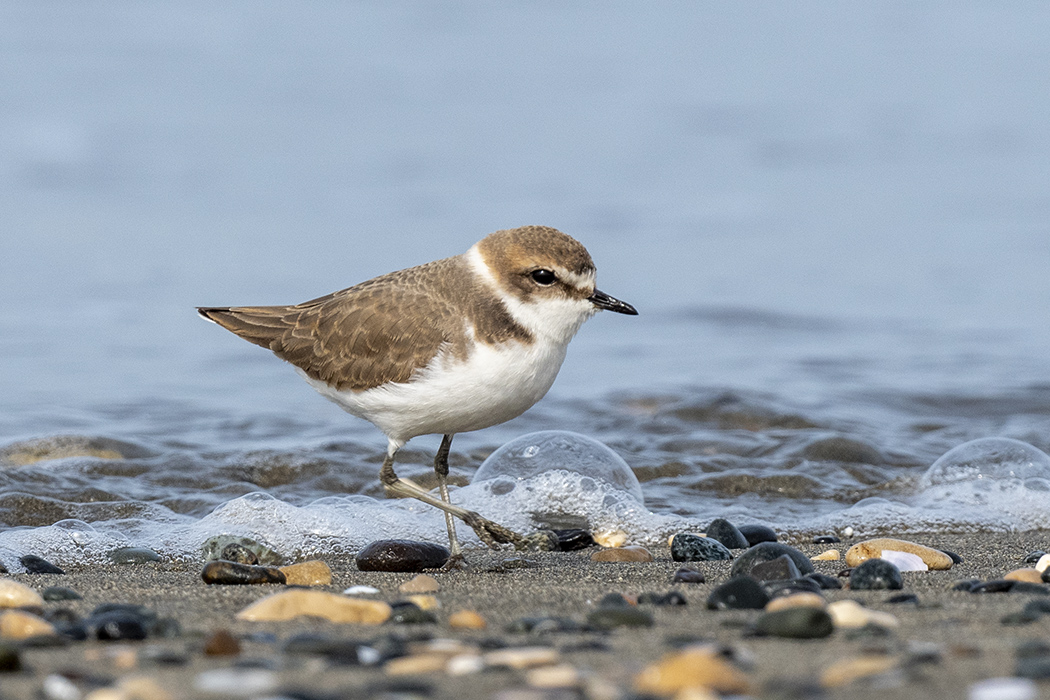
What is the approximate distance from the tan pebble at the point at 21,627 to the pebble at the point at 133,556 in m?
2.24

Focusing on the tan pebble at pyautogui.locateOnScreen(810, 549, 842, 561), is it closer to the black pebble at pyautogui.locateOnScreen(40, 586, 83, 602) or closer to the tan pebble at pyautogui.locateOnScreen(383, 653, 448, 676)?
the tan pebble at pyautogui.locateOnScreen(383, 653, 448, 676)

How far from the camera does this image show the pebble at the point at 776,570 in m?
4.95

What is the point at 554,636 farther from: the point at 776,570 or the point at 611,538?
the point at 611,538

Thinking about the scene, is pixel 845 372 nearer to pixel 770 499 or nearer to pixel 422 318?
pixel 770 499

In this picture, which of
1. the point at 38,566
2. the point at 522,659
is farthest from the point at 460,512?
the point at 522,659

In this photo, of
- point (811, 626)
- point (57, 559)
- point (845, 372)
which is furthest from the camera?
point (845, 372)

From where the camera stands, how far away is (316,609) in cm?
407

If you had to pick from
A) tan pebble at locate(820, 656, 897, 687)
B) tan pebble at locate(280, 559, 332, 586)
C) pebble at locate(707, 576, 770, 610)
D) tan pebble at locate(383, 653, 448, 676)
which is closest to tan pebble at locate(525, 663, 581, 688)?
tan pebble at locate(383, 653, 448, 676)

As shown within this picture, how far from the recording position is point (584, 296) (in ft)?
18.2

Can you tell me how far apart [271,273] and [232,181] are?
5157 millimetres

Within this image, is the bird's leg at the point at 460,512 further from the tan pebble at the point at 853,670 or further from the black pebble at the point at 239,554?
the tan pebble at the point at 853,670

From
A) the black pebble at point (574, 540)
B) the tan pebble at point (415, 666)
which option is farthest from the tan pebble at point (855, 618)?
the black pebble at point (574, 540)

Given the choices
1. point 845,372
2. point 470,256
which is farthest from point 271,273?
point 470,256

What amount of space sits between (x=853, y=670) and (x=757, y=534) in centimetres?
339
